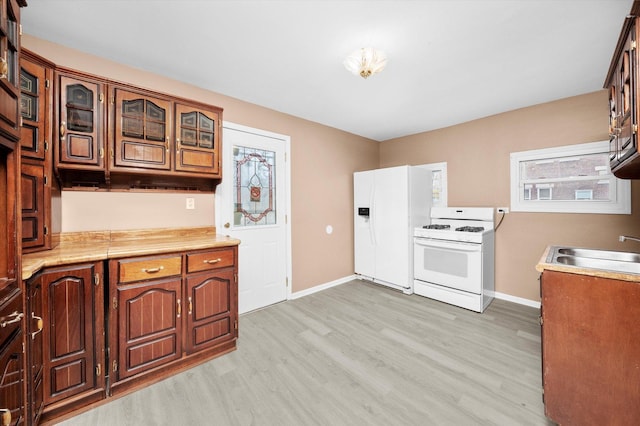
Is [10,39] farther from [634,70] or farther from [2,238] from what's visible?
[634,70]

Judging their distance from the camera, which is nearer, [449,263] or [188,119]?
[188,119]

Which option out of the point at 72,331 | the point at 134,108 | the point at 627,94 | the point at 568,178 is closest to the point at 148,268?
the point at 72,331

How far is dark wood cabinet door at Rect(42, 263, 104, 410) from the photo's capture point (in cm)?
147

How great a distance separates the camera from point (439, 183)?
4.04 metres

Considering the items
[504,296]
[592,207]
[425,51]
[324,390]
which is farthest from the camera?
[504,296]

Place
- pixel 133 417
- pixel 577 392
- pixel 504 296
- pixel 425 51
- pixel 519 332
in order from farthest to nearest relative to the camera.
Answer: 1. pixel 504 296
2. pixel 519 332
3. pixel 425 51
4. pixel 133 417
5. pixel 577 392

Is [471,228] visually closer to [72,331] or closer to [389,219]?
[389,219]

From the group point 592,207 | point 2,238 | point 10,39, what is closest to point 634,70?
point 592,207

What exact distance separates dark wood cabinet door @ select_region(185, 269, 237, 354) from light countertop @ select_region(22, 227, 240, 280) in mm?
278

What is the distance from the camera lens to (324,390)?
178 centimetres

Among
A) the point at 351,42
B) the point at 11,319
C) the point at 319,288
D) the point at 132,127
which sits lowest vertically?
the point at 319,288

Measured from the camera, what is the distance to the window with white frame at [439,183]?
3.95 metres

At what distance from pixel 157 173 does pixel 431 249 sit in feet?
10.6

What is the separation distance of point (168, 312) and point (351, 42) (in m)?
2.48
